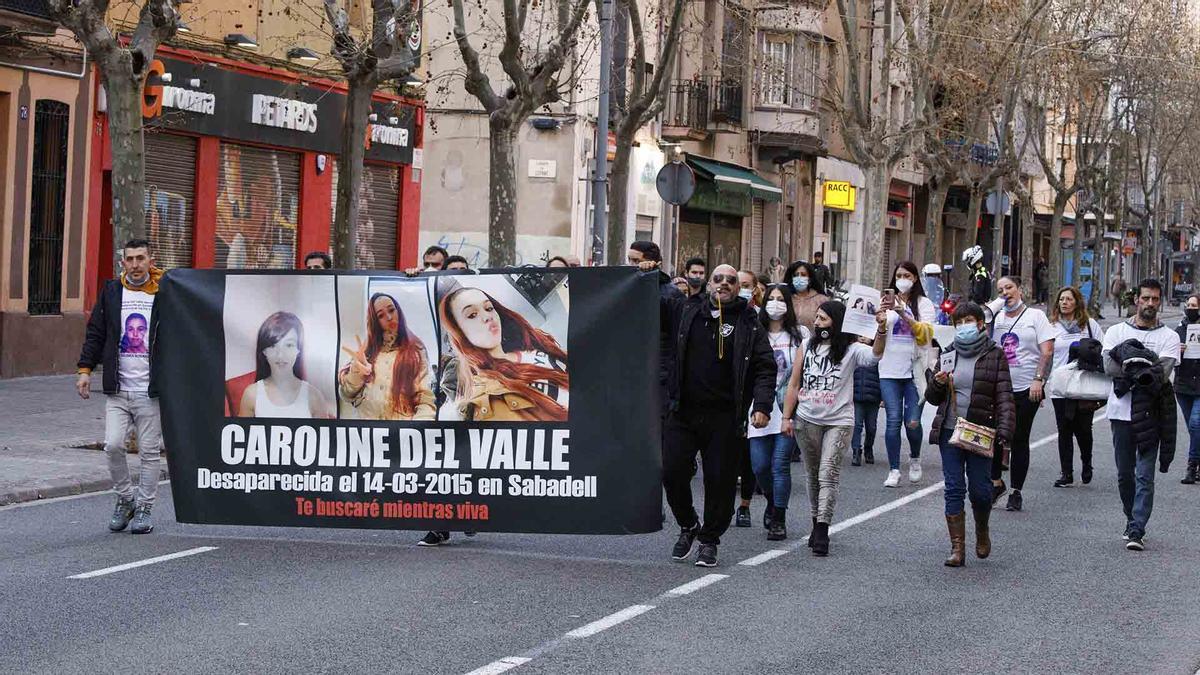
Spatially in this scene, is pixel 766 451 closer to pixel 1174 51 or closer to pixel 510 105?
pixel 510 105

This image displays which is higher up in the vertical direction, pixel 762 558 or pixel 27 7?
pixel 27 7

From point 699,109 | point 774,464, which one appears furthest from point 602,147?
point 774,464

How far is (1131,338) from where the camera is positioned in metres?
12.6

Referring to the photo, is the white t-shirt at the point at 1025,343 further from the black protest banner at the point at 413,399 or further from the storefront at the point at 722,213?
the storefront at the point at 722,213

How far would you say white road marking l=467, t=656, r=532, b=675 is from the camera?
754 centimetres

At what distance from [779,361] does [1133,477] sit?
2.60 m

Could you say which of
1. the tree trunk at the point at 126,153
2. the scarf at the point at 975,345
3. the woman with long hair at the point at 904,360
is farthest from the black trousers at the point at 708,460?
the tree trunk at the point at 126,153

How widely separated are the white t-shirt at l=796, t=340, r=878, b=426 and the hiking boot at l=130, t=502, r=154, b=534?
420 cm

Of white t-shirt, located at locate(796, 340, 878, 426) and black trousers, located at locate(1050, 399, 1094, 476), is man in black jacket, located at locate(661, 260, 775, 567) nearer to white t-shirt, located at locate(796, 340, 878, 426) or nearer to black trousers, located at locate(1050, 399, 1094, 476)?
white t-shirt, located at locate(796, 340, 878, 426)

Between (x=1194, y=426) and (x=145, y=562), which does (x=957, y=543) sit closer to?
(x=145, y=562)

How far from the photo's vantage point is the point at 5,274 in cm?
2189

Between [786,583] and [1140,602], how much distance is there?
75.7 inches

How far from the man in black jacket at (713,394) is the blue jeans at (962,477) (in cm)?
129

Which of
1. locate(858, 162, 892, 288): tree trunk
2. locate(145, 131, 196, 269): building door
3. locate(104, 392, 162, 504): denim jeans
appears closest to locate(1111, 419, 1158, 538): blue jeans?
locate(104, 392, 162, 504): denim jeans
